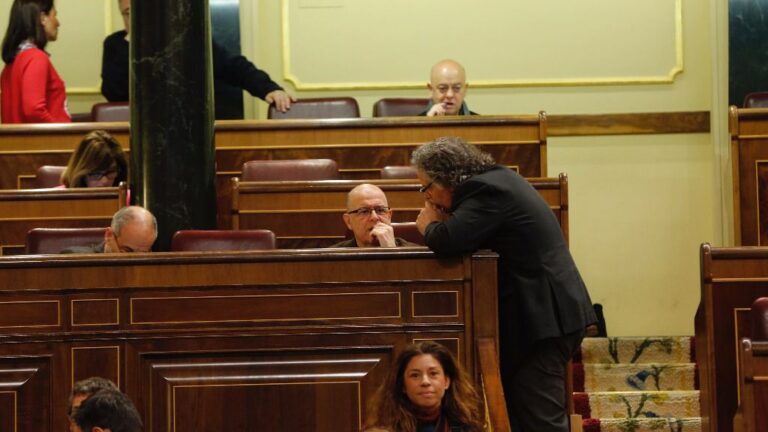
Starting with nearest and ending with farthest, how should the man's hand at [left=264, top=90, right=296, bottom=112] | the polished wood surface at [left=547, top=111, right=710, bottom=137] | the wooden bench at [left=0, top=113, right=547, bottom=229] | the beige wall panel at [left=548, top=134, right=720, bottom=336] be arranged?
the wooden bench at [left=0, top=113, right=547, bottom=229], the man's hand at [left=264, top=90, right=296, bottom=112], the beige wall panel at [left=548, top=134, right=720, bottom=336], the polished wood surface at [left=547, top=111, right=710, bottom=137]

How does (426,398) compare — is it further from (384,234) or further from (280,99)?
(280,99)

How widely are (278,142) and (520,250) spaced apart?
2.69 metres

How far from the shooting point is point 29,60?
667 cm

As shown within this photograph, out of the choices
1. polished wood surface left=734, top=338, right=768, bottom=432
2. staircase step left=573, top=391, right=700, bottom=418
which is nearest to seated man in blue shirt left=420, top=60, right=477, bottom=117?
staircase step left=573, top=391, right=700, bottom=418

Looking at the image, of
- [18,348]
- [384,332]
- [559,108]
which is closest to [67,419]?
[18,348]

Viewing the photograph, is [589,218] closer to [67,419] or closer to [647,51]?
[647,51]

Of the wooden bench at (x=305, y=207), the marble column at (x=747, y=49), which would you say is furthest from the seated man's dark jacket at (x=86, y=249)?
the marble column at (x=747, y=49)

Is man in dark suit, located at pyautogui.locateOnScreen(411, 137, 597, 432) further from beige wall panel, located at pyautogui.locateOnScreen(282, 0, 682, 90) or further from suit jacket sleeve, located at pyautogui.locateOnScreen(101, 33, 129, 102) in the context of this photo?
beige wall panel, located at pyautogui.locateOnScreen(282, 0, 682, 90)

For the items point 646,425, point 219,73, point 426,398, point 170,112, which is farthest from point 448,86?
point 426,398

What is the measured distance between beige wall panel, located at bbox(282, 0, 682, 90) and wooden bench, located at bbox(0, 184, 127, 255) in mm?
2657

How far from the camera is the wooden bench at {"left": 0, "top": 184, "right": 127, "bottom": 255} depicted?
18.2 ft

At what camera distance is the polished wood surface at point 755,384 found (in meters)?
3.81

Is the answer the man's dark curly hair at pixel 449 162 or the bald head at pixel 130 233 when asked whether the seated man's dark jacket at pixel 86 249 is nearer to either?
the bald head at pixel 130 233

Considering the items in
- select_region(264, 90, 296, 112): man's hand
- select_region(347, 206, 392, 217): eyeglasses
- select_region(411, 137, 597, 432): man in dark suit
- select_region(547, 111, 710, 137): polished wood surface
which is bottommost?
select_region(411, 137, 597, 432): man in dark suit
